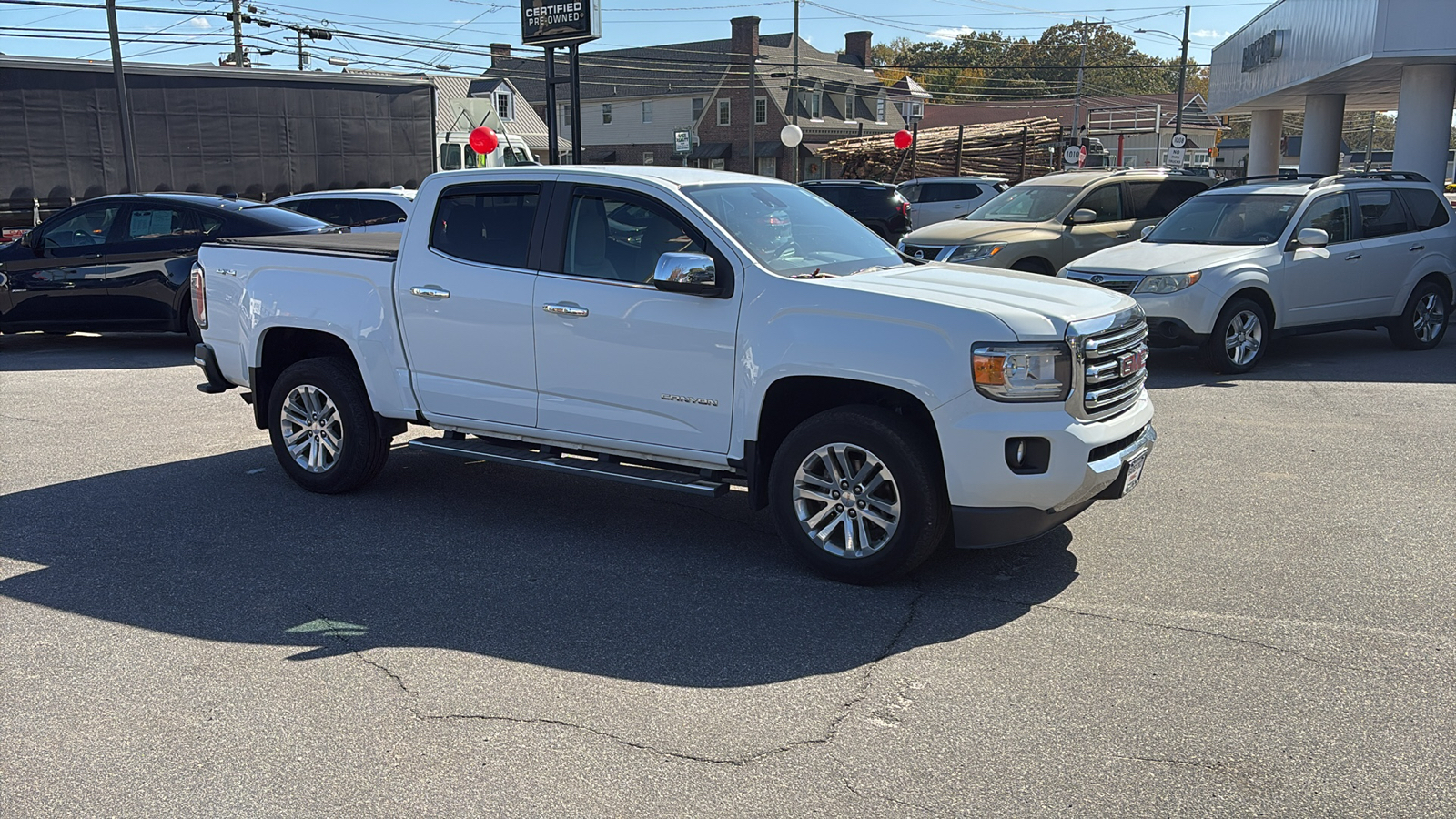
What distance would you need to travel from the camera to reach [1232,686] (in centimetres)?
438

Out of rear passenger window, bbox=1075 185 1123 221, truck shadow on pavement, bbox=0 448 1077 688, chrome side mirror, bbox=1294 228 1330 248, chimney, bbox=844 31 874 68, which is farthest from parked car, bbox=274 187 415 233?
chimney, bbox=844 31 874 68

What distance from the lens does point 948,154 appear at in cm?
4000

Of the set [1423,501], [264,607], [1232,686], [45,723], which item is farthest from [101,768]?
[1423,501]

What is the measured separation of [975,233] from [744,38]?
161 ft

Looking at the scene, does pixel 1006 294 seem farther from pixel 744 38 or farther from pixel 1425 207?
pixel 744 38

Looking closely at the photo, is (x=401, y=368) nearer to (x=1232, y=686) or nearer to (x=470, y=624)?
(x=470, y=624)

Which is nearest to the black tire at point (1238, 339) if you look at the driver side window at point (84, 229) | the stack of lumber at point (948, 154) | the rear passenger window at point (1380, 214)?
the rear passenger window at point (1380, 214)

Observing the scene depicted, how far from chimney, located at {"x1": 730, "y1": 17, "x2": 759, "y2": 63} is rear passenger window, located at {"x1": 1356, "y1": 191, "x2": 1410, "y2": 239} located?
1956 inches

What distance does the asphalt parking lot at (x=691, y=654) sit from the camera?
12.2 ft

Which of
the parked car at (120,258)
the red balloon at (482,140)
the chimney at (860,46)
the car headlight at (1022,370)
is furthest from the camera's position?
the chimney at (860,46)

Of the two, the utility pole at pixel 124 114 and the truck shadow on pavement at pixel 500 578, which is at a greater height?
the utility pole at pixel 124 114

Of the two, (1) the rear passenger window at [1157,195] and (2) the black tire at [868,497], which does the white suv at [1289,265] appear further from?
(2) the black tire at [868,497]

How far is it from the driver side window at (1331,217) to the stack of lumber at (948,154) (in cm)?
2706

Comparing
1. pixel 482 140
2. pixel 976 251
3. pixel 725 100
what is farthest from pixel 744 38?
pixel 976 251
